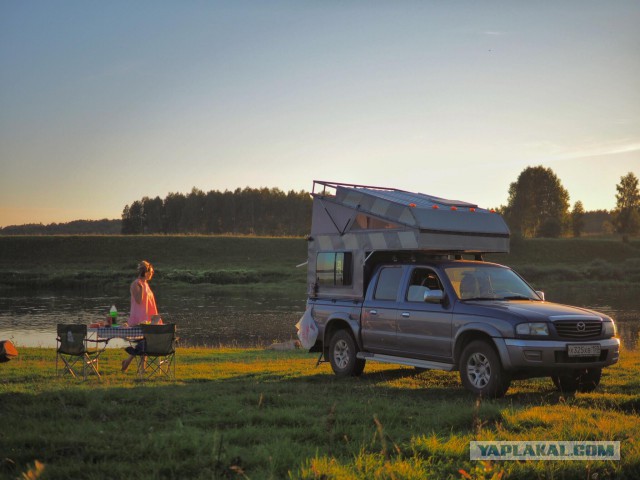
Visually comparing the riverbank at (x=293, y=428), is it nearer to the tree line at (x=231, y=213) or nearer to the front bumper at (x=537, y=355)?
the front bumper at (x=537, y=355)

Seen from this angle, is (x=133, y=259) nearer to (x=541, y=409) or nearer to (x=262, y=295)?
(x=262, y=295)

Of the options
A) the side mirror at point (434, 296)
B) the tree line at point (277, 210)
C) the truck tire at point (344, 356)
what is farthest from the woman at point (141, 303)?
the tree line at point (277, 210)

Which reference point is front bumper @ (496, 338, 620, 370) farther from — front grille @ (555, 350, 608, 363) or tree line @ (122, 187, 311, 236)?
tree line @ (122, 187, 311, 236)

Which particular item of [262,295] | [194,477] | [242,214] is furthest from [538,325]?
[242,214]

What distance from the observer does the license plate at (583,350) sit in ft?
32.9

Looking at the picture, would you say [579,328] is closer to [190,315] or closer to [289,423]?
[289,423]

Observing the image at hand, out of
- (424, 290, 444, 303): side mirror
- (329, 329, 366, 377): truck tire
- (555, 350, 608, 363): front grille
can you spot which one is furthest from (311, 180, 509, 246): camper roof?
(555, 350, 608, 363): front grille

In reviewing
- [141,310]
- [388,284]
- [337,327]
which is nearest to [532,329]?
[388,284]

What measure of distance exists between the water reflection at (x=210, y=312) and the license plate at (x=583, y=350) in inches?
519

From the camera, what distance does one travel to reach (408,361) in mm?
11742

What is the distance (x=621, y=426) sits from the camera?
7465 mm

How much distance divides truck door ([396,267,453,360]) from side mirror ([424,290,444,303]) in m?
0.22

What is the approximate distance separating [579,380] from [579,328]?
119 cm

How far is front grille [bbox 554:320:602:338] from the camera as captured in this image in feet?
33.3
